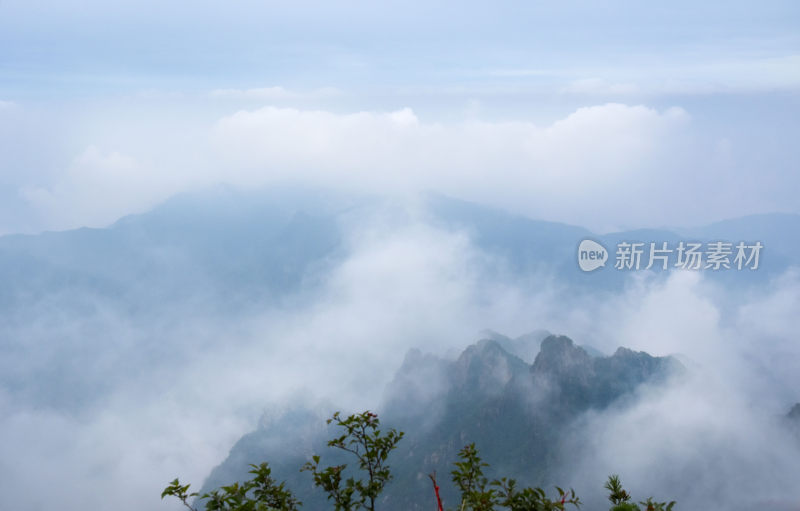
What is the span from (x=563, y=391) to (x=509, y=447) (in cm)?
1516

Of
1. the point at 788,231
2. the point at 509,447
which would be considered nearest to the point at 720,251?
the point at 509,447

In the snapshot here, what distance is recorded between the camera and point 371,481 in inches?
227

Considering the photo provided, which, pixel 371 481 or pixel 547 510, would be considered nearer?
pixel 547 510

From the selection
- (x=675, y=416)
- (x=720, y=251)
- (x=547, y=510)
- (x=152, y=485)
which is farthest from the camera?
(x=152, y=485)

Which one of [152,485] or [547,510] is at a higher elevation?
[152,485]

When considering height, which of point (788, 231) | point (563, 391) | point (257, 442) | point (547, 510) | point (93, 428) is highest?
point (788, 231)

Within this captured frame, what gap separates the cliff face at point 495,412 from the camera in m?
91.9

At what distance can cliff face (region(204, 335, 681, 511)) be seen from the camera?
9188cm

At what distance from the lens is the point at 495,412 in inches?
3964

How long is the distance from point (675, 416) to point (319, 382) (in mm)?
126584

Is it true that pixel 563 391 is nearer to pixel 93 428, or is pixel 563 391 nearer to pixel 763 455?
pixel 763 455

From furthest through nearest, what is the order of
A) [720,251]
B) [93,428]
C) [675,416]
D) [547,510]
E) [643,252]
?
[93,428] < [675,416] < [643,252] < [720,251] < [547,510]

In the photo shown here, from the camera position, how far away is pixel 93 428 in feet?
628

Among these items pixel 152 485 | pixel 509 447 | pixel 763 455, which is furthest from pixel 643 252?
pixel 152 485
